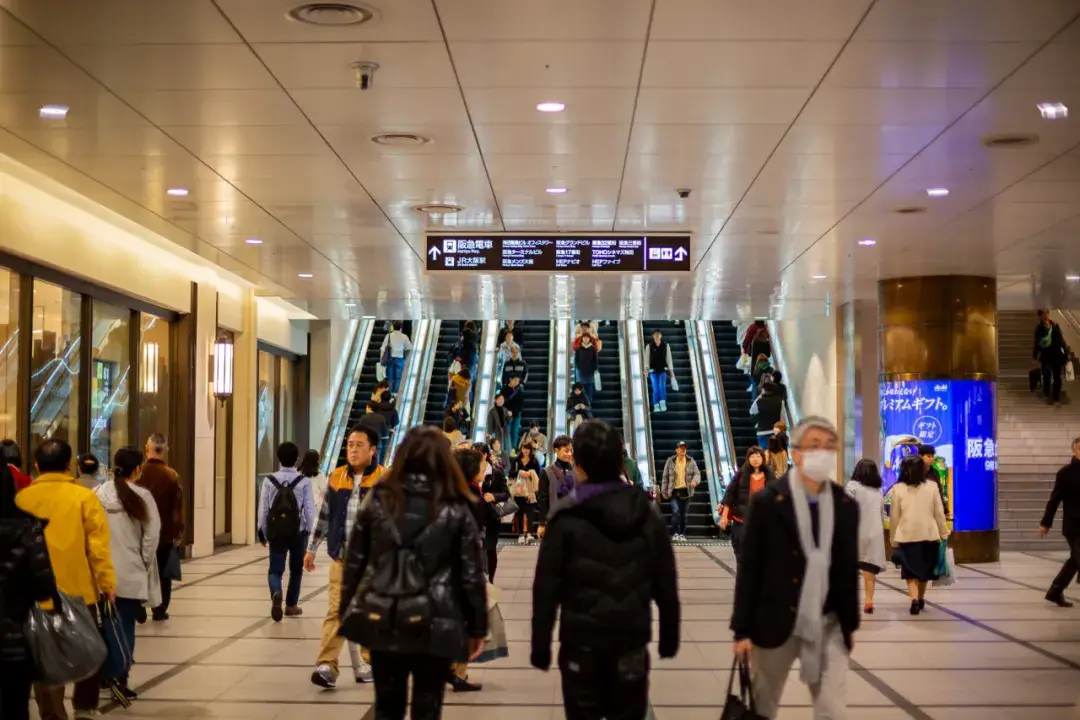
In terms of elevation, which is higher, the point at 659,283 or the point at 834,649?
the point at 659,283

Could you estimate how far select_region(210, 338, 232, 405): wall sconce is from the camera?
1739 centimetres

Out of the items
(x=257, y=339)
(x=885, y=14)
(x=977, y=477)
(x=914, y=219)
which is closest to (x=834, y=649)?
(x=885, y=14)

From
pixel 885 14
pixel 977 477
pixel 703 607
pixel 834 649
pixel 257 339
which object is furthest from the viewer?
pixel 257 339

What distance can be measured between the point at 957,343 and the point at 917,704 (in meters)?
9.44

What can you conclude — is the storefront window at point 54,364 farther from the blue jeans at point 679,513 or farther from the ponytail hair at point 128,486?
the blue jeans at point 679,513

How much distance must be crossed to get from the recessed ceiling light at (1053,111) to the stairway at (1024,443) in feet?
38.3

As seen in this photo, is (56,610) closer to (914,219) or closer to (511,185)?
(511,185)

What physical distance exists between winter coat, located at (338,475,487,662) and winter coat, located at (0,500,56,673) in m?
1.35

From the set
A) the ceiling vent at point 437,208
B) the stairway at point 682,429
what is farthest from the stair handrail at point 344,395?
the ceiling vent at point 437,208

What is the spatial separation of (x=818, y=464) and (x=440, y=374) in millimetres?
22695

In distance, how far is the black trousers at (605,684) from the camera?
4.49 meters

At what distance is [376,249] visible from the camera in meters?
14.5

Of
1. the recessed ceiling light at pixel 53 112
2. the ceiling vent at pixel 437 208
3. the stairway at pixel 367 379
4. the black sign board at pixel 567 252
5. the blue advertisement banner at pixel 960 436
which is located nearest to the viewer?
the recessed ceiling light at pixel 53 112

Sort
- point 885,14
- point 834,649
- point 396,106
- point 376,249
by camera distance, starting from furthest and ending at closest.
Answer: point 376,249 → point 396,106 → point 885,14 → point 834,649
